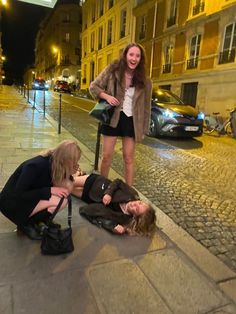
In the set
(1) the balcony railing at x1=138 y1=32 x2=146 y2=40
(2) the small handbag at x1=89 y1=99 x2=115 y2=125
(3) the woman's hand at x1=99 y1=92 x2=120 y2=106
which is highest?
(1) the balcony railing at x1=138 y1=32 x2=146 y2=40

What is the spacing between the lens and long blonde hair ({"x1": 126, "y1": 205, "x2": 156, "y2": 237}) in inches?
110

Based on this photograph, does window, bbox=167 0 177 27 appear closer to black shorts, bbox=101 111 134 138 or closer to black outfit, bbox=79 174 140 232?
black shorts, bbox=101 111 134 138

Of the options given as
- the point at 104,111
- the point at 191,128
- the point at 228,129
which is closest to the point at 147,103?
the point at 104,111

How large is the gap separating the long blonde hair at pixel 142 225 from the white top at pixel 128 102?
3.93 ft

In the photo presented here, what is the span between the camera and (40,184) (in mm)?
2473

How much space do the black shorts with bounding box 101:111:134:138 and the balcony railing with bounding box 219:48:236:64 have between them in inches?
497

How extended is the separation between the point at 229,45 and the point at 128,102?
43.4 feet

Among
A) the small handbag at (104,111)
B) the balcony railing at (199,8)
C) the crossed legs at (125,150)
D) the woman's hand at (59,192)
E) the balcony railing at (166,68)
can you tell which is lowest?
the woman's hand at (59,192)

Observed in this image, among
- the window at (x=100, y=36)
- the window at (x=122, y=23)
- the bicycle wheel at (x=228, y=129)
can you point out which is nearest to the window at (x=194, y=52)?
the bicycle wheel at (x=228, y=129)

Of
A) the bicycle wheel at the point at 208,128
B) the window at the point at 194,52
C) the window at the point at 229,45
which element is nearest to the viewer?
the bicycle wheel at the point at 208,128

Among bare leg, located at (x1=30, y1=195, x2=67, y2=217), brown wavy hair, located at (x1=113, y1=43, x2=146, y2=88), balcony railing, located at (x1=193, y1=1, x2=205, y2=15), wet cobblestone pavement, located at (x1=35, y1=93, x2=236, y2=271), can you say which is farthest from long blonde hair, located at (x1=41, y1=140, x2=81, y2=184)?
balcony railing, located at (x1=193, y1=1, x2=205, y2=15)

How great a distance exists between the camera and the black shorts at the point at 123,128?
11.3ft

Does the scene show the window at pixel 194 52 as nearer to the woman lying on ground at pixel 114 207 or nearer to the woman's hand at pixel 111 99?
the woman's hand at pixel 111 99

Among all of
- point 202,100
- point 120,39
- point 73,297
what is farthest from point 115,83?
point 120,39
